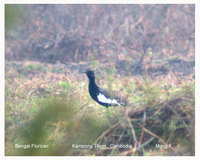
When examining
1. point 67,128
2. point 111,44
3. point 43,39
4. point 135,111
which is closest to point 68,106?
point 67,128

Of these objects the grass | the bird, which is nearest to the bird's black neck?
the bird

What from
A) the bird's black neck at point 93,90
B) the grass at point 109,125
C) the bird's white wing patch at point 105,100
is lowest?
the grass at point 109,125

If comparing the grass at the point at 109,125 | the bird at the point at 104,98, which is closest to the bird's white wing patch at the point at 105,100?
the bird at the point at 104,98

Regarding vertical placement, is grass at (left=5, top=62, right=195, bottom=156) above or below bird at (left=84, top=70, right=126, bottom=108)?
below

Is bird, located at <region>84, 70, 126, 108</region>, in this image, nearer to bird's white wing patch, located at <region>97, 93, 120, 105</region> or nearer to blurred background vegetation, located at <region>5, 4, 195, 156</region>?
bird's white wing patch, located at <region>97, 93, 120, 105</region>

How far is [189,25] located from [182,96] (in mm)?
4750

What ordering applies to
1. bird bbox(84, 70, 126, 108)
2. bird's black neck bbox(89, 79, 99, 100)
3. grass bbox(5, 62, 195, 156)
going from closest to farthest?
grass bbox(5, 62, 195, 156) < bird bbox(84, 70, 126, 108) < bird's black neck bbox(89, 79, 99, 100)

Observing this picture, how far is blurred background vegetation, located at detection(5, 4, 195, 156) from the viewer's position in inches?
149

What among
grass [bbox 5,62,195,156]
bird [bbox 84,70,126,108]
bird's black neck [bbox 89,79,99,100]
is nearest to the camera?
grass [bbox 5,62,195,156]

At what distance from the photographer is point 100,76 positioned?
592 cm

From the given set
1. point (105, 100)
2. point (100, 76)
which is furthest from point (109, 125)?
point (100, 76)

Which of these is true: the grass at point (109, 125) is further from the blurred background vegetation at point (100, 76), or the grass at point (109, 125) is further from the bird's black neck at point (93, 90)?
the bird's black neck at point (93, 90)

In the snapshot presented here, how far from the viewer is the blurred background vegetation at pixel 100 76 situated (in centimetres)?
379

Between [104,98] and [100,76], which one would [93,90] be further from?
[100,76]
